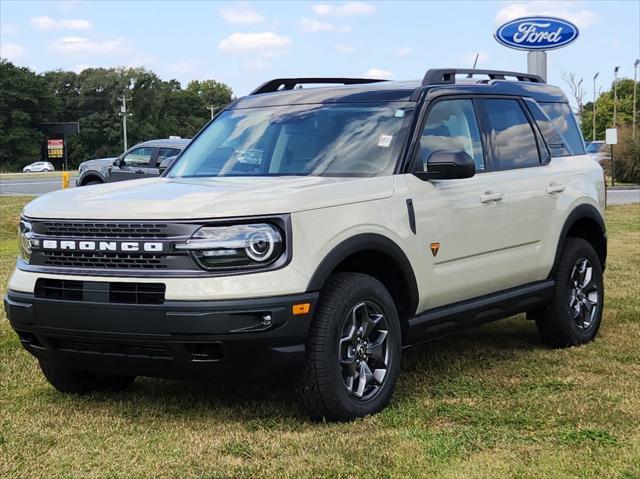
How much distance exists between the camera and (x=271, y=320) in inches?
166

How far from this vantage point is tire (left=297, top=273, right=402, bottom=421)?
4.41 meters

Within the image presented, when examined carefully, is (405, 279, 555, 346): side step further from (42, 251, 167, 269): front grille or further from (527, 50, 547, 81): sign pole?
(527, 50, 547, 81): sign pole

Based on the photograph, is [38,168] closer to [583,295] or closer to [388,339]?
[583,295]

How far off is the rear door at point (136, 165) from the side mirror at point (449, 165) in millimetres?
14623

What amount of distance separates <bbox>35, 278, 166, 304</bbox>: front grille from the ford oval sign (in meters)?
14.4

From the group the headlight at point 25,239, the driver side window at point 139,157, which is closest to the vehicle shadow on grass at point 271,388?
the headlight at point 25,239

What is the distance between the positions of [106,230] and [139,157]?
15858 millimetres

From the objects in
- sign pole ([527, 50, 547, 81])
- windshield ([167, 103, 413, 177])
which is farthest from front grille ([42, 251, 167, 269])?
sign pole ([527, 50, 547, 81])

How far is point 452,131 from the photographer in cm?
561

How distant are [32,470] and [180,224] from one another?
1.29 m

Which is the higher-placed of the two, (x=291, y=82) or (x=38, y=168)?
(x=291, y=82)

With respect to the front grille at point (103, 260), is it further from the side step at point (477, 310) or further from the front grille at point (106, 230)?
the side step at point (477, 310)

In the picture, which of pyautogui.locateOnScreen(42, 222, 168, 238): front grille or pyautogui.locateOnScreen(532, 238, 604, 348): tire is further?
pyautogui.locateOnScreen(532, 238, 604, 348): tire

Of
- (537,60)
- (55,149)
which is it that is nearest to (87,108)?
(55,149)
